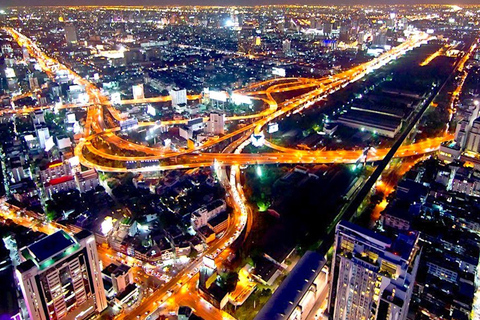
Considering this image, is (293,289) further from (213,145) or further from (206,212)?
(213,145)

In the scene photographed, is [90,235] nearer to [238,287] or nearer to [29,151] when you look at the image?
[238,287]

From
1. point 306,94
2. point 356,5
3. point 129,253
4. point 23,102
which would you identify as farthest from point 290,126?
point 356,5

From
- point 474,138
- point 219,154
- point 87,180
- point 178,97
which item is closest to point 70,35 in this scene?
point 178,97

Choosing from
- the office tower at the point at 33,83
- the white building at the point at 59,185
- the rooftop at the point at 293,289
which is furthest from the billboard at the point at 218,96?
the rooftop at the point at 293,289

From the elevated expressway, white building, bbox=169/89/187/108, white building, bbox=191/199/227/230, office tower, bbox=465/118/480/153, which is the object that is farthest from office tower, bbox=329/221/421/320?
white building, bbox=169/89/187/108

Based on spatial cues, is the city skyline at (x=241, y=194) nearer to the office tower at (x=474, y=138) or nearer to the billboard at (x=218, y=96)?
the office tower at (x=474, y=138)

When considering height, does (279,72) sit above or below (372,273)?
below
